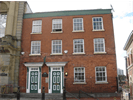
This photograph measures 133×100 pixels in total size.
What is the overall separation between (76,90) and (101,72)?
3.60m

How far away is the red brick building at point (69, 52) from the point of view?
684 inches

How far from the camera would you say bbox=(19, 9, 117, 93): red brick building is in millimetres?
17375

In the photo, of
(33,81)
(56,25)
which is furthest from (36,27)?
(33,81)

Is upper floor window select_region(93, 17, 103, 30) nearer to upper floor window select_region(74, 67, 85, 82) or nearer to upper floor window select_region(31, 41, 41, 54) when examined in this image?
upper floor window select_region(74, 67, 85, 82)

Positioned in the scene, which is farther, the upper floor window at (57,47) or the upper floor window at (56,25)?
the upper floor window at (56,25)

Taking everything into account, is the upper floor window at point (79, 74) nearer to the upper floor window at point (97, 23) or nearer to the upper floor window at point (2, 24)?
the upper floor window at point (97, 23)

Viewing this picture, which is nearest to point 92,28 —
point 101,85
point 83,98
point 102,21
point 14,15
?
point 102,21

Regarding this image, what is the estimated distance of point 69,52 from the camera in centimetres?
1823

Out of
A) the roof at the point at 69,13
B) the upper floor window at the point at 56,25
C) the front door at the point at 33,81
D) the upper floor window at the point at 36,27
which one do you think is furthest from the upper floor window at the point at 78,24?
the front door at the point at 33,81

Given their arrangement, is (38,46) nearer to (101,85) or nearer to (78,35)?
(78,35)

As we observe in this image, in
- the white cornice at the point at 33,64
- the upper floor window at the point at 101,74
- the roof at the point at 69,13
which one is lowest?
the upper floor window at the point at 101,74

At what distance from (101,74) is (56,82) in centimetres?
538

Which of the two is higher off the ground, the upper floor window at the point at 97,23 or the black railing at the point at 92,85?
the upper floor window at the point at 97,23

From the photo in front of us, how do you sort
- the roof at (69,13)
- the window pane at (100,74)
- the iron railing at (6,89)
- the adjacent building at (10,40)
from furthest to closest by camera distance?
the roof at (69,13), the window pane at (100,74), the adjacent building at (10,40), the iron railing at (6,89)
